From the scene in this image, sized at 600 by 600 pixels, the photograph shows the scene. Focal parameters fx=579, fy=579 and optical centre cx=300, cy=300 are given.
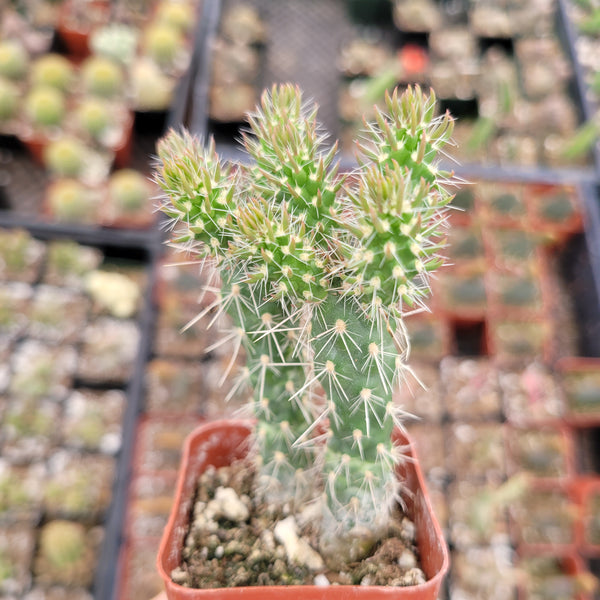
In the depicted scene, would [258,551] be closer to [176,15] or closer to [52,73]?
[52,73]

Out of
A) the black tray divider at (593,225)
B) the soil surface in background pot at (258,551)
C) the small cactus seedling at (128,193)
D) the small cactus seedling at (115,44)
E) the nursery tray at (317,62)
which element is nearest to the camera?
the soil surface in background pot at (258,551)

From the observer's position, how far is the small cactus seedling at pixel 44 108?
8.76 feet

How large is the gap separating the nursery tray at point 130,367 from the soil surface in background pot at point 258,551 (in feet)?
3.26

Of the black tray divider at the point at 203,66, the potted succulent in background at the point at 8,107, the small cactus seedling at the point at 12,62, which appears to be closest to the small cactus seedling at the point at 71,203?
the potted succulent in background at the point at 8,107

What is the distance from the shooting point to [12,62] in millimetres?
2799

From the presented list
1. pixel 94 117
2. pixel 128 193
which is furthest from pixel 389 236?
pixel 94 117

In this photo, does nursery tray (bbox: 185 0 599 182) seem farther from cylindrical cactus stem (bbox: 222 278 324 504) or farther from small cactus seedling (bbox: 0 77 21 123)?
cylindrical cactus stem (bbox: 222 278 324 504)

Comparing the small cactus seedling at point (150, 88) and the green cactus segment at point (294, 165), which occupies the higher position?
the small cactus seedling at point (150, 88)

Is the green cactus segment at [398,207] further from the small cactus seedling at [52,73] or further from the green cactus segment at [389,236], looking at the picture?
the small cactus seedling at [52,73]

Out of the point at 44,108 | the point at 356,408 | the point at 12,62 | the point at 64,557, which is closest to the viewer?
the point at 356,408

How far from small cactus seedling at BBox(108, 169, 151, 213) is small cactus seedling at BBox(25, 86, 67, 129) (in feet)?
1.53

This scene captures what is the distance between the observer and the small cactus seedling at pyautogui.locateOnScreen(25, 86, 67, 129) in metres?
2.67

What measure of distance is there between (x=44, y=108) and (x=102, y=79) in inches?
12.9

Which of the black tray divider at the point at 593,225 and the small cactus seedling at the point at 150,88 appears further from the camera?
the small cactus seedling at the point at 150,88
